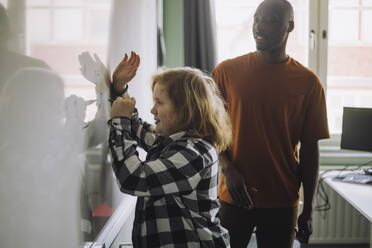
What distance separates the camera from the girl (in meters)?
0.94

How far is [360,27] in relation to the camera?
124 inches

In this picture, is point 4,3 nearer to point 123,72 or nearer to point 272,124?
point 123,72

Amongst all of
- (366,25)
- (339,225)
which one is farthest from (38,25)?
(366,25)

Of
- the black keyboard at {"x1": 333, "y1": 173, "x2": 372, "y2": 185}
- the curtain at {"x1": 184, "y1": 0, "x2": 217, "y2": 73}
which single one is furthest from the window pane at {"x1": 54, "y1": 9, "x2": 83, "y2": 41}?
the black keyboard at {"x1": 333, "y1": 173, "x2": 372, "y2": 185}

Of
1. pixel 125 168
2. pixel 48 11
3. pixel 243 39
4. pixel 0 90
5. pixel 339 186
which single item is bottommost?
pixel 339 186

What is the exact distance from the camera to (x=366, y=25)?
314 centimetres

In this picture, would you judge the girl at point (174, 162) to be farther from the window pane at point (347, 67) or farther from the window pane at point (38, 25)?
the window pane at point (347, 67)

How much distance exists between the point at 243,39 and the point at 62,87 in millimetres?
2551

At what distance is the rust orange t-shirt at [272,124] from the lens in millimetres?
1576

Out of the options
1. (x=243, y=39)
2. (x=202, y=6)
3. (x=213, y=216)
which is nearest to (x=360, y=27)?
(x=243, y=39)

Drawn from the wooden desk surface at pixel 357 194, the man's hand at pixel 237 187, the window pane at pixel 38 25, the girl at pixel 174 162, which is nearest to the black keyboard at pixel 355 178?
the wooden desk surface at pixel 357 194

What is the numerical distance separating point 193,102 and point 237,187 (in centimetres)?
54

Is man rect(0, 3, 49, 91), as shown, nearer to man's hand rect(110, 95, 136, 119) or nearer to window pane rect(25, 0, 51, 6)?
window pane rect(25, 0, 51, 6)

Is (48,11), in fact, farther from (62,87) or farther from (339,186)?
(339,186)
